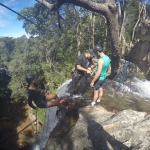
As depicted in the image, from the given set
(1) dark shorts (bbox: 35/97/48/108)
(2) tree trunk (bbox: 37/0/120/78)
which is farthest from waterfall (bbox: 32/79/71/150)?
(2) tree trunk (bbox: 37/0/120/78)

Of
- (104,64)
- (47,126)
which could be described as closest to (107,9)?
(104,64)

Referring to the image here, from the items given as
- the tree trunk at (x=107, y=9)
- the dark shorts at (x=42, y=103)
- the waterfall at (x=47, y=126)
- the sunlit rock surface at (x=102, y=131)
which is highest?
the tree trunk at (x=107, y=9)

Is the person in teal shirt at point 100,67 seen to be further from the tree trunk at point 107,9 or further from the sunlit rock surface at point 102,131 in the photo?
the tree trunk at point 107,9

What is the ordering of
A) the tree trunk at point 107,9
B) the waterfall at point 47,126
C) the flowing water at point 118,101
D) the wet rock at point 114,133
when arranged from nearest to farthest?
the wet rock at point 114,133 → the flowing water at point 118,101 → the waterfall at point 47,126 → the tree trunk at point 107,9

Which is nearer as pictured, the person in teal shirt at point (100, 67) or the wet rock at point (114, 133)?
the wet rock at point (114, 133)

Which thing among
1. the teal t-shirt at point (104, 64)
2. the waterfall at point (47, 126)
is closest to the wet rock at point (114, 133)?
the teal t-shirt at point (104, 64)

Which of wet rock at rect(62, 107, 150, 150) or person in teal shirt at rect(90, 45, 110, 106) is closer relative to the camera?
wet rock at rect(62, 107, 150, 150)

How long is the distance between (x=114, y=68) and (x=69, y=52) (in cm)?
787

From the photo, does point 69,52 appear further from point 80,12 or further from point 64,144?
point 64,144

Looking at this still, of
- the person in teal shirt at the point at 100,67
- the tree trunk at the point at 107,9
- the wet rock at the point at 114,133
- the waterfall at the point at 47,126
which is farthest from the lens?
the tree trunk at the point at 107,9

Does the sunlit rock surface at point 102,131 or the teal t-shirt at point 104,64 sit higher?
the teal t-shirt at point 104,64

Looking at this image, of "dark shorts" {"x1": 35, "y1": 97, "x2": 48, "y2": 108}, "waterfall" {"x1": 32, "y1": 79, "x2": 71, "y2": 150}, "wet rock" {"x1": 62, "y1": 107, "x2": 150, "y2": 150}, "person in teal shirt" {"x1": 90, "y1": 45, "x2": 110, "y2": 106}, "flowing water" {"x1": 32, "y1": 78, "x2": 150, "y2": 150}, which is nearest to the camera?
"wet rock" {"x1": 62, "y1": 107, "x2": 150, "y2": 150}

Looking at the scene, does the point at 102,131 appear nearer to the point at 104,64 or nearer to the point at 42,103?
the point at 104,64

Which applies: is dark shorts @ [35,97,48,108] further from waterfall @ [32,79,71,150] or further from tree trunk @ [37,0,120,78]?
tree trunk @ [37,0,120,78]
